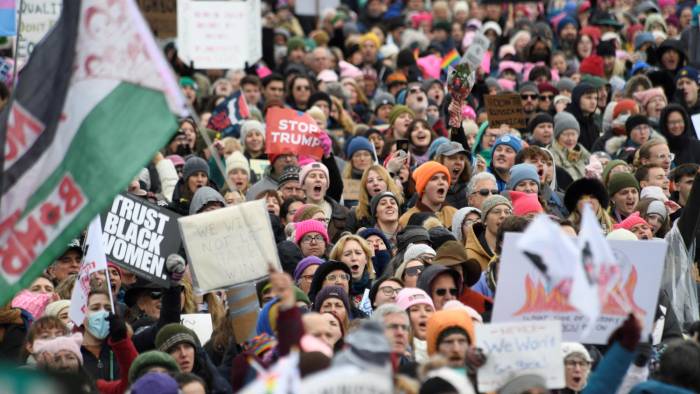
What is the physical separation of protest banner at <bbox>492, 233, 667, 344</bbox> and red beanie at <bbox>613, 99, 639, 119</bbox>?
9.26 metres

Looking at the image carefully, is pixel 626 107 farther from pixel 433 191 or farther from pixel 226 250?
pixel 226 250

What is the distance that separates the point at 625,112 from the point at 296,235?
665 centimetres

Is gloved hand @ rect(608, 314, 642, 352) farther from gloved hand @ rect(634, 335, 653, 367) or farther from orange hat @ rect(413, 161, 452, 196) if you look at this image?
orange hat @ rect(413, 161, 452, 196)

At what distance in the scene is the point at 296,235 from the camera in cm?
1321

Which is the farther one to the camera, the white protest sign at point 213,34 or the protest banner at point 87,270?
the white protest sign at point 213,34

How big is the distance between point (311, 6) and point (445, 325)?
1879 centimetres

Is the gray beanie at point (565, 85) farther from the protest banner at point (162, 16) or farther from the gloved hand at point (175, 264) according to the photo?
the gloved hand at point (175, 264)

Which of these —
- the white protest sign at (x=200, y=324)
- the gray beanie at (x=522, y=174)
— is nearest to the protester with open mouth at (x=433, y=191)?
the gray beanie at (x=522, y=174)

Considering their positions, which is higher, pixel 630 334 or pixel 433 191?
pixel 630 334

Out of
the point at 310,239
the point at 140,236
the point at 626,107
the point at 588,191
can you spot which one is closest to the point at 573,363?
the point at 140,236

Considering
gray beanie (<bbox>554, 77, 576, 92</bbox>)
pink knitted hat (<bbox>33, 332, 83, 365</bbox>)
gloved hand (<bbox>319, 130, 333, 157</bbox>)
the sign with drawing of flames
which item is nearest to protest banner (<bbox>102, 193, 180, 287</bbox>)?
pink knitted hat (<bbox>33, 332, 83, 365</bbox>)

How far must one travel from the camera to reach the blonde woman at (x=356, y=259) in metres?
12.5

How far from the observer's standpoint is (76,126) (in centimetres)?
873

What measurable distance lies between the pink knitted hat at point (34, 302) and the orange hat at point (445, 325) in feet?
10.5
